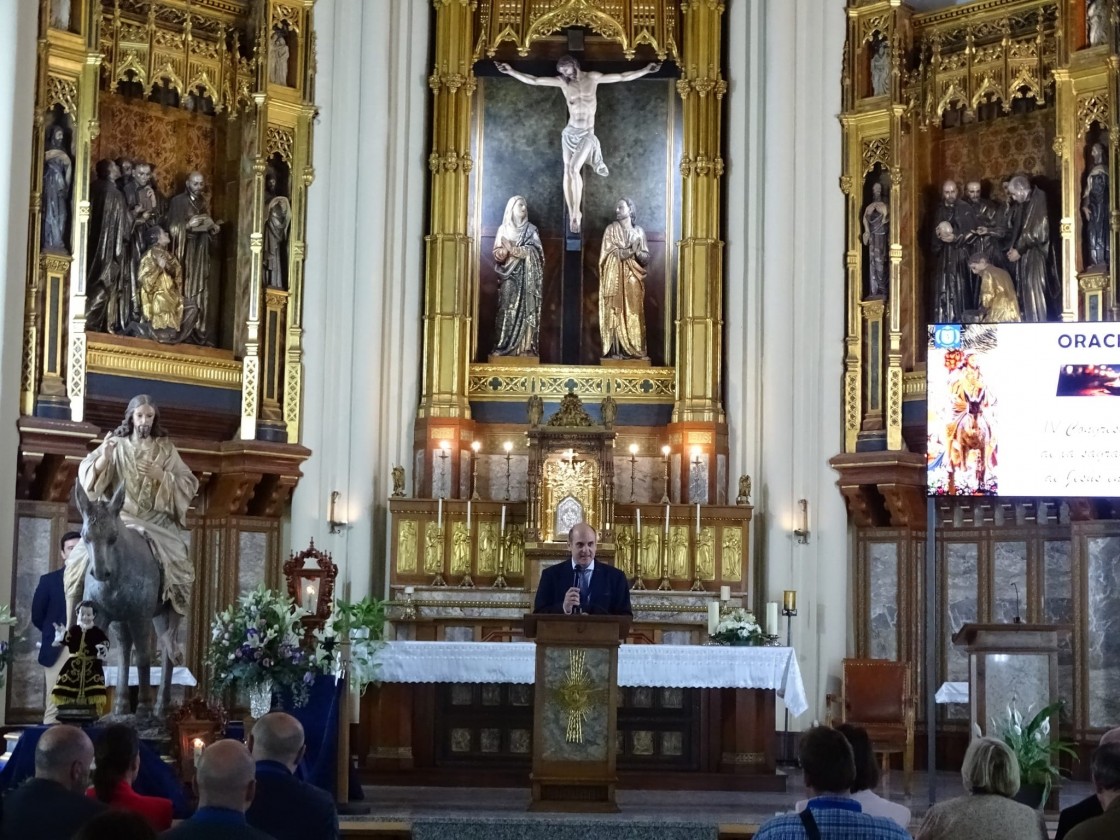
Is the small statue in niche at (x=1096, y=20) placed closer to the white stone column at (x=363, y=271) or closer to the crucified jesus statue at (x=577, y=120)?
the crucified jesus statue at (x=577, y=120)

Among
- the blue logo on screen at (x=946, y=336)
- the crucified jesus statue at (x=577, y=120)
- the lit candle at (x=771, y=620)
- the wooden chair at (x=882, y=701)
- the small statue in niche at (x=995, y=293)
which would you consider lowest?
the wooden chair at (x=882, y=701)

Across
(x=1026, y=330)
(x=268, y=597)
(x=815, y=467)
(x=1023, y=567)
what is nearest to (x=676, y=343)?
(x=815, y=467)

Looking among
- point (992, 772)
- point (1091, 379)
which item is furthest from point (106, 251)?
point (992, 772)

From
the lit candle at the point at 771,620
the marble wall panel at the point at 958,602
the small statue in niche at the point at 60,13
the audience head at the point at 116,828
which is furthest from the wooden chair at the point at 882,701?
the audience head at the point at 116,828

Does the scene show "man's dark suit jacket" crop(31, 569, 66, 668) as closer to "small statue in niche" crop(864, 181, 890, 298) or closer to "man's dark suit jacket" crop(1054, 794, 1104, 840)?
"man's dark suit jacket" crop(1054, 794, 1104, 840)

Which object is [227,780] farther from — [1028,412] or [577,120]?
[577,120]

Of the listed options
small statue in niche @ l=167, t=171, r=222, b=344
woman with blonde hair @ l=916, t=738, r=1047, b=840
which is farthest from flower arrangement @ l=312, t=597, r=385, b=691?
woman with blonde hair @ l=916, t=738, r=1047, b=840

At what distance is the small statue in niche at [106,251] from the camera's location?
1631 cm

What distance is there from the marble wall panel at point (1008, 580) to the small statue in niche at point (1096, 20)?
15.1 ft

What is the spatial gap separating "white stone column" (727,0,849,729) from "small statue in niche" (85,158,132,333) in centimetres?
607

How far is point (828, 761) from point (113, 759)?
2.52 metres

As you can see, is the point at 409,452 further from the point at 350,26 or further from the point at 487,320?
the point at 350,26

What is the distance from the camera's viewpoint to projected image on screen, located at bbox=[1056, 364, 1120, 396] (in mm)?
12781

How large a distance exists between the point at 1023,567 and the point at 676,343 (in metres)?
4.13
